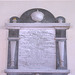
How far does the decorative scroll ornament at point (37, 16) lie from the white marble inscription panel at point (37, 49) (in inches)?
5.7

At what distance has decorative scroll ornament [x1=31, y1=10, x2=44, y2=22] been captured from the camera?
9.22 ft

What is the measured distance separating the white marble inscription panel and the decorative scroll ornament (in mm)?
145

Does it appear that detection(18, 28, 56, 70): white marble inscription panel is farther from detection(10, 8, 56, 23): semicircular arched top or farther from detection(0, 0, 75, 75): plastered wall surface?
detection(0, 0, 75, 75): plastered wall surface

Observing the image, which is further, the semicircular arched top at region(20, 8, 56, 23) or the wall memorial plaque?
the semicircular arched top at region(20, 8, 56, 23)

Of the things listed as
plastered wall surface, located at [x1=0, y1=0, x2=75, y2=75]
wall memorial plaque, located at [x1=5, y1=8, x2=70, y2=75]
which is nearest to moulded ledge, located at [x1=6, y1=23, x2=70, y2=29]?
wall memorial plaque, located at [x1=5, y1=8, x2=70, y2=75]

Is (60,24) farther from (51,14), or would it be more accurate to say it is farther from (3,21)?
(3,21)

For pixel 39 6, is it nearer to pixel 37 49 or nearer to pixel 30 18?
pixel 30 18

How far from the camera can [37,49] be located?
281 centimetres

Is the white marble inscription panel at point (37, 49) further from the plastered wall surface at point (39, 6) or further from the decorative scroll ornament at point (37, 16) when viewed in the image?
the plastered wall surface at point (39, 6)

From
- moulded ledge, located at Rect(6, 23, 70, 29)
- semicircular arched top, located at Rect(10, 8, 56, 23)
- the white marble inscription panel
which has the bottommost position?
the white marble inscription panel

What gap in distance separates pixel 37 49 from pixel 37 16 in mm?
464

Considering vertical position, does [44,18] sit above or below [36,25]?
above

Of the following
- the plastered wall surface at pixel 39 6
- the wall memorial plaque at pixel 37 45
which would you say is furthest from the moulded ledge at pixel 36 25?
the plastered wall surface at pixel 39 6

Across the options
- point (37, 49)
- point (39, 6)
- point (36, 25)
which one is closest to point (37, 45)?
point (37, 49)
